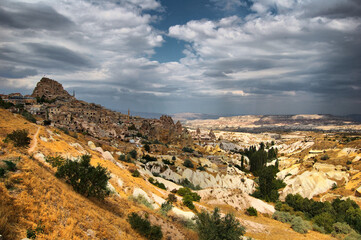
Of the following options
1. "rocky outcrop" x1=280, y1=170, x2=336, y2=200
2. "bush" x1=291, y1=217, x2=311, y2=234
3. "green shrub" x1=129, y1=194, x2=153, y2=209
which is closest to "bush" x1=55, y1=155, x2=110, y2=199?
"green shrub" x1=129, y1=194, x2=153, y2=209

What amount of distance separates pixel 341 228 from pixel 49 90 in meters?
172

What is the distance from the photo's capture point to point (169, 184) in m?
49.8

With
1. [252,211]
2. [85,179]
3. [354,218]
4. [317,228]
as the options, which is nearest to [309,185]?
[354,218]

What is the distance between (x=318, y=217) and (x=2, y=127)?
53837 mm

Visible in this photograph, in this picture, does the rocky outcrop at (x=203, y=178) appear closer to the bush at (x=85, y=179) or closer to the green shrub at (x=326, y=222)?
the green shrub at (x=326, y=222)

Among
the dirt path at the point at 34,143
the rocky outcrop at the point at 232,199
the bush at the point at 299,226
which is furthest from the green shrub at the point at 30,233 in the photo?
the rocky outcrop at the point at 232,199

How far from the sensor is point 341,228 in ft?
120

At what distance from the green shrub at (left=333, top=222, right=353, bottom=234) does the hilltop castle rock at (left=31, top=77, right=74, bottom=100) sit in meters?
156

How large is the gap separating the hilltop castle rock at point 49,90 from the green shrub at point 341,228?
156 m

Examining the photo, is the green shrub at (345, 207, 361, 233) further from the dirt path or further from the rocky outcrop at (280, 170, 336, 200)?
the dirt path

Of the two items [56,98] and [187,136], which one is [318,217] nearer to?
[187,136]

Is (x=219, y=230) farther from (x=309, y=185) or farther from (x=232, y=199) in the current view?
(x=309, y=185)

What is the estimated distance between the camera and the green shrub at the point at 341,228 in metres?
36.1

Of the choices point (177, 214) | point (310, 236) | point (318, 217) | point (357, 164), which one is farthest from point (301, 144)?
point (177, 214)
